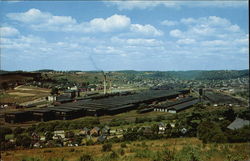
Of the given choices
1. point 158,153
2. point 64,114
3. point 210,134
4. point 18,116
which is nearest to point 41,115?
point 18,116

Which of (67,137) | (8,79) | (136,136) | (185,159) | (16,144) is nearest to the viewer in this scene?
(8,79)

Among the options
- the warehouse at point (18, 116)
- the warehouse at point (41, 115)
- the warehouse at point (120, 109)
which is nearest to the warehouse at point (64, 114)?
the warehouse at point (41, 115)

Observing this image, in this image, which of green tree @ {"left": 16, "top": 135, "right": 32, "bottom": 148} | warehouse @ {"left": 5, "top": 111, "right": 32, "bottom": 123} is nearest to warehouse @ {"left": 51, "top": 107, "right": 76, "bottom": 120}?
warehouse @ {"left": 5, "top": 111, "right": 32, "bottom": 123}

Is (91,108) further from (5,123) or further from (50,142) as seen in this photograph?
(50,142)

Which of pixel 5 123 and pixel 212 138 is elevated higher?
pixel 212 138

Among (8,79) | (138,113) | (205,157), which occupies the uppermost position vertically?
(8,79)

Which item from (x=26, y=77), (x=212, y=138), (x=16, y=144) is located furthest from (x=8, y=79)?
(x=16, y=144)

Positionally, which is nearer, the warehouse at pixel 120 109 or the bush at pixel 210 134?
the bush at pixel 210 134

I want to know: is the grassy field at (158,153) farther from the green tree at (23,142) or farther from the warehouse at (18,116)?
the warehouse at (18,116)

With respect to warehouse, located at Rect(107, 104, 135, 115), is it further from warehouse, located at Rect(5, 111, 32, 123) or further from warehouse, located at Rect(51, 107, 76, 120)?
warehouse, located at Rect(5, 111, 32, 123)
